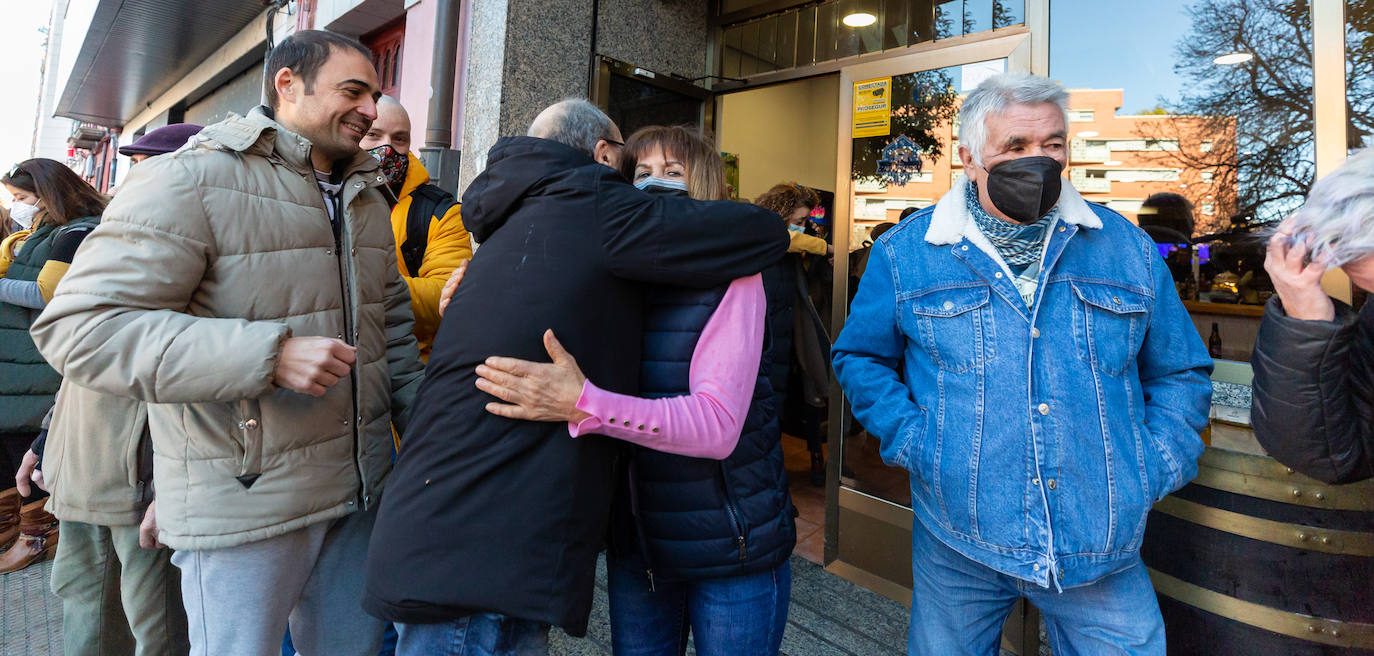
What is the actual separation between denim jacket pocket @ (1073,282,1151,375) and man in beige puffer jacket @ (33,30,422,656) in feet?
5.19

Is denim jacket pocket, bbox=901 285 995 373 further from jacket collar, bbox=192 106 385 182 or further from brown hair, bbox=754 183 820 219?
brown hair, bbox=754 183 820 219

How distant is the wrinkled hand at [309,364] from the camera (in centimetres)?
121

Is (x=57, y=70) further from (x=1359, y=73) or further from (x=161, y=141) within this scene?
(x=1359, y=73)

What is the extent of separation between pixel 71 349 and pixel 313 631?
2.74ft

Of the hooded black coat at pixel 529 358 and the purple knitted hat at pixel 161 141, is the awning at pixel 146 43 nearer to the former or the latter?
the purple knitted hat at pixel 161 141

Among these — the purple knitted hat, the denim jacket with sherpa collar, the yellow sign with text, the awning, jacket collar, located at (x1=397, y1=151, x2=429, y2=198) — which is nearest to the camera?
the denim jacket with sherpa collar

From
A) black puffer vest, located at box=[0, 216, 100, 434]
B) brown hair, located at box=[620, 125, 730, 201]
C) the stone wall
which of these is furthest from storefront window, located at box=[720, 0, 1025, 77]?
black puffer vest, located at box=[0, 216, 100, 434]

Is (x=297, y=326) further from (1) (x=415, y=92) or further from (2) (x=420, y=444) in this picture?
(1) (x=415, y=92)

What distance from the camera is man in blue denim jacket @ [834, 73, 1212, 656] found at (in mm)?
1386

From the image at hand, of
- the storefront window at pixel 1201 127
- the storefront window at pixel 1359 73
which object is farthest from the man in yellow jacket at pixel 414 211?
the storefront window at pixel 1359 73

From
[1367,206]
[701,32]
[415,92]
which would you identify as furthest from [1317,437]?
[415,92]

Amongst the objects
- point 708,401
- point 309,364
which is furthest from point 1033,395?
point 309,364

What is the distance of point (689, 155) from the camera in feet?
5.11

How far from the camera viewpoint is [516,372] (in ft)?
3.41
